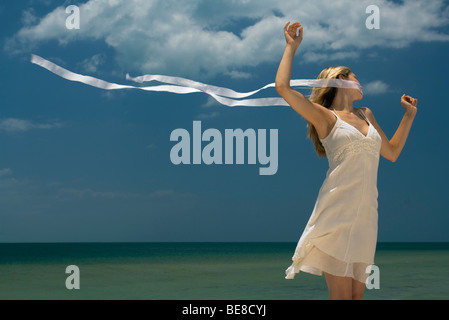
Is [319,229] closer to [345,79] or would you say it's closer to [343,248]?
[343,248]

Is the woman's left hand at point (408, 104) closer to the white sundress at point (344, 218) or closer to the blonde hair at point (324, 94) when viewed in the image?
the blonde hair at point (324, 94)

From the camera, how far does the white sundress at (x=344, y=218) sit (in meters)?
2.35

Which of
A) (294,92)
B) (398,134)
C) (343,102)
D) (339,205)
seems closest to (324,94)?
(343,102)

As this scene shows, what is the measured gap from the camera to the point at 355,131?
2.45m

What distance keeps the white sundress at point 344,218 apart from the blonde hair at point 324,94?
191 mm

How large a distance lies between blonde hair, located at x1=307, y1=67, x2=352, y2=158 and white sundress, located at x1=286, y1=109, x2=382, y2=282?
191 millimetres

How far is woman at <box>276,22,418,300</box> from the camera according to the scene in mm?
2346

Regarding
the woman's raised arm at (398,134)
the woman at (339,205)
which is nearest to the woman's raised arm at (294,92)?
the woman at (339,205)

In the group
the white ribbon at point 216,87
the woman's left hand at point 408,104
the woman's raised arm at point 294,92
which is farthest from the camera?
the woman's left hand at point 408,104

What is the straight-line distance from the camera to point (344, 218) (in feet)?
7.75

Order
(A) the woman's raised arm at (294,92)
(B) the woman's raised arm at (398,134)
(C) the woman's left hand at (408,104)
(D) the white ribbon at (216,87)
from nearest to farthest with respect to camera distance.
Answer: (A) the woman's raised arm at (294,92) → (D) the white ribbon at (216,87) → (B) the woman's raised arm at (398,134) → (C) the woman's left hand at (408,104)

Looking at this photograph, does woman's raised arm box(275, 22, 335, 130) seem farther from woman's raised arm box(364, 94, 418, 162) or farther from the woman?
woman's raised arm box(364, 94, 418, 162)

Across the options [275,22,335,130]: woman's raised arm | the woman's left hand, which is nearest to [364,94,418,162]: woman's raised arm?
the woman's left hand

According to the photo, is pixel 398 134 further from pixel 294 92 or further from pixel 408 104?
pixel 294 92
